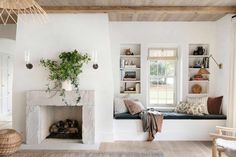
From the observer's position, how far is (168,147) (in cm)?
470

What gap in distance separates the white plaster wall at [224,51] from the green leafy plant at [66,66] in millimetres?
2980

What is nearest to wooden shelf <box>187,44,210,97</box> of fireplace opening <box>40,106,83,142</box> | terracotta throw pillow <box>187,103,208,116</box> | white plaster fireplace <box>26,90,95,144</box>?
terracotta throw pillow <box>187,103,208,116</box>

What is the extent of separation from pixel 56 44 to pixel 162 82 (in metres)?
2.85

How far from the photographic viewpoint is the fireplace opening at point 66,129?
5168mm

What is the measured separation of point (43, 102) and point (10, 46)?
14.7 ft

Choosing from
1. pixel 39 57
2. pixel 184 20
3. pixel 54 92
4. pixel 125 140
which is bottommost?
pixel 125 140

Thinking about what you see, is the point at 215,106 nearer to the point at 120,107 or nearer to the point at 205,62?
the point at 205,62

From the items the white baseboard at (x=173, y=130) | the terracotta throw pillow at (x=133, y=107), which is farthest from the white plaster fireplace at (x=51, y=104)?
the terracotta throw pillow at (x=133, y=107)

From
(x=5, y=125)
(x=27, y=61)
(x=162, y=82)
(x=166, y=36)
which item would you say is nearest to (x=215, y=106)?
(x=162, y=82)

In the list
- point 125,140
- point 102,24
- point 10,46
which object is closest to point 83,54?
point 102,24

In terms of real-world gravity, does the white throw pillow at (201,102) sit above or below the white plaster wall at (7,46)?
below

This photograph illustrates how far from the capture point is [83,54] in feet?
16.3

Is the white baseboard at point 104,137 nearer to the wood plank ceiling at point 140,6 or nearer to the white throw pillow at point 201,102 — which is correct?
the white throw pillow at point 201,102

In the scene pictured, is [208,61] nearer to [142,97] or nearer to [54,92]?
[142,97]
